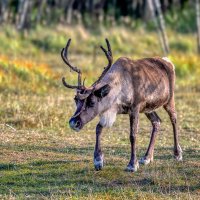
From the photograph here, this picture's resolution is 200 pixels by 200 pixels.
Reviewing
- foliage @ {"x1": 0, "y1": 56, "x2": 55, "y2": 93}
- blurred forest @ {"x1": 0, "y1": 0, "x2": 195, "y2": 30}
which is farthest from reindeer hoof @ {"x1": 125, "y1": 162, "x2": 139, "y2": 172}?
blurred forest @ {"x1": 0, "y1": 0, "x2": 195, "y2": 30}

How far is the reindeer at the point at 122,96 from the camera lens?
9914 mm

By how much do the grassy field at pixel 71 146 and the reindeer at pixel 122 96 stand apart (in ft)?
1.28

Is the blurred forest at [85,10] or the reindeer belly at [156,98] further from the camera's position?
the blurred forest at [85,10]

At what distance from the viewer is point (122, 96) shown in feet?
33.4

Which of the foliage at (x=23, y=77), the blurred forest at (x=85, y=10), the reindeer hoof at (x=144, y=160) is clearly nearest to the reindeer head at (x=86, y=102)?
the reindeer hoof at (x=144, y=160)

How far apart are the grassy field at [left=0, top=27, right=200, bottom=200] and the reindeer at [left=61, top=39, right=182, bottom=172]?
15.4 inches

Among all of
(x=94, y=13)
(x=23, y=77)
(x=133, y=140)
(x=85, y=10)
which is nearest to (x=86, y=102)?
(x=133, y=140)

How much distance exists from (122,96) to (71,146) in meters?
1.88

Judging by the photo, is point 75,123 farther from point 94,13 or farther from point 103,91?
point 94,13

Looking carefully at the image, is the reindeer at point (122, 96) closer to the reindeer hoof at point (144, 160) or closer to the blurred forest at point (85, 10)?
the reindeer hoof at point (144, 160)

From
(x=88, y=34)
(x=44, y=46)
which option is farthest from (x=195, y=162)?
(x=88, y=34)

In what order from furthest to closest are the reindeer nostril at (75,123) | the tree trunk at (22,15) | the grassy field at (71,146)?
the tree trunk at (22,15), the reindeer nostril at (75,123), the grassy field at (71,146)

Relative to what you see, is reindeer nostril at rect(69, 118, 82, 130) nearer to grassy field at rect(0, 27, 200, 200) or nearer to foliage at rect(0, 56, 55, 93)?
grassy field at rect(0, 27, 200, 200)

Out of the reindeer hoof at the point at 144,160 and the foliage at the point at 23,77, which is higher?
the foliage at the point at 23,77
